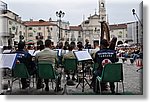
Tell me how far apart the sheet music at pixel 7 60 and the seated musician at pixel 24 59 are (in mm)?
285

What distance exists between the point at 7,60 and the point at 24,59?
48cm

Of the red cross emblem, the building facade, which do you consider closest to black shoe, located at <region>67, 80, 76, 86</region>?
the red cross emblem

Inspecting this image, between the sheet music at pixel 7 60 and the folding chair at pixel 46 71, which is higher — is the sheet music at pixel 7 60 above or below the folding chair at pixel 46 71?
above

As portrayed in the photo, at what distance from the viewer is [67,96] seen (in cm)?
535

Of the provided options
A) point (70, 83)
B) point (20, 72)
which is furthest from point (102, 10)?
point (70, 83)

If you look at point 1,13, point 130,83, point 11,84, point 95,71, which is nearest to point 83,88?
point 95,71

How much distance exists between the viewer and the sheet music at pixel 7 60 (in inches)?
209

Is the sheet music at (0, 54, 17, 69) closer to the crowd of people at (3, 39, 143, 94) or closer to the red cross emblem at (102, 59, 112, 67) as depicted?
the crowd of people at (3, 39, 143, 94)

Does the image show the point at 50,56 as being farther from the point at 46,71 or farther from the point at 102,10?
the point at 102,10

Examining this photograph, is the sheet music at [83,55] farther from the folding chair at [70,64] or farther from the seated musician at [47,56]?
the folding chair at [70,64]

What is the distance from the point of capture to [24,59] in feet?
19.0

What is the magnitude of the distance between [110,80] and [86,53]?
0.60 meters

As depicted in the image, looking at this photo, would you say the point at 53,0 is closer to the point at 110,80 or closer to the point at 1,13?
the point at 1,13

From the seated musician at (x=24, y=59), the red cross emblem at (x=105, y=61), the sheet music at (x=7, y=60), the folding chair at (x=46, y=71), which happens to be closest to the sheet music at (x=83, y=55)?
the red cross emblem at (x=105, y=61)
